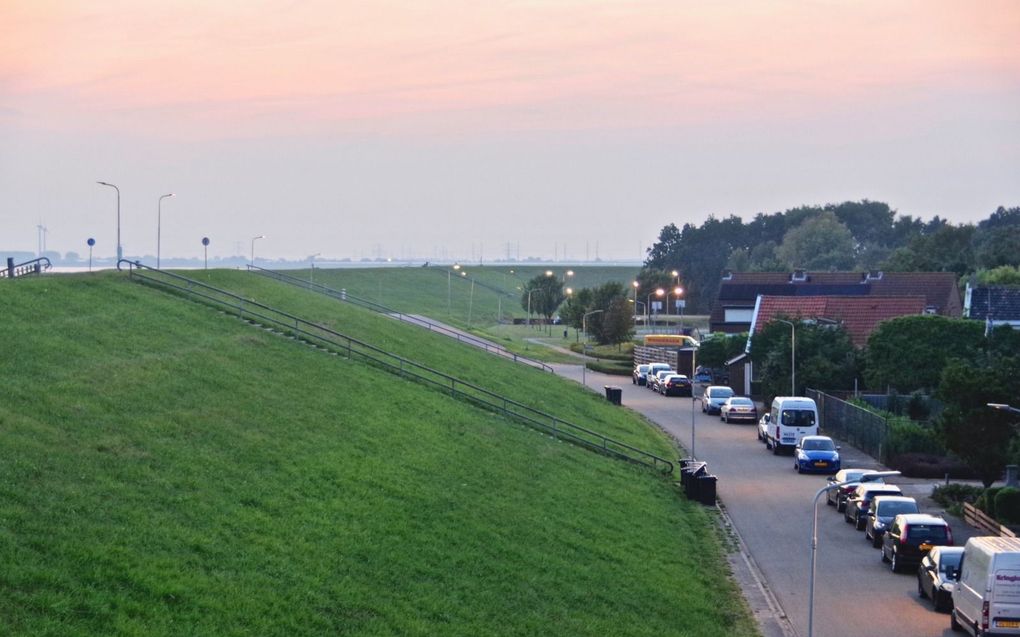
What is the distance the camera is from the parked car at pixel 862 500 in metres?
37.4

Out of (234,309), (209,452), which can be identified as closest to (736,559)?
(209,452)

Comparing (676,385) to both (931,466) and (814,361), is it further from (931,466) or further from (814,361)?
(931,466)

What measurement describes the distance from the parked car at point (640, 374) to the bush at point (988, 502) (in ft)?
162

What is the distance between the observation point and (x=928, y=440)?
4956 cm

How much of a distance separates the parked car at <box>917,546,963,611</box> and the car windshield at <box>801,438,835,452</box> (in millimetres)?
20629

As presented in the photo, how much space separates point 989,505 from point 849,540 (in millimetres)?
5458

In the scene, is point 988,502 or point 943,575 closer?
point 943,575

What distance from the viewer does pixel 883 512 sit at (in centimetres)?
3494

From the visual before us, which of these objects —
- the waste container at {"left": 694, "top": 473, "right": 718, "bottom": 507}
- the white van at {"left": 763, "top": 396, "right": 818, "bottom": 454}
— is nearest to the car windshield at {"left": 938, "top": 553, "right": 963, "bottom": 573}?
the waste container at {"left": 694, "top": 473, "right": 718, "bottom": 507}

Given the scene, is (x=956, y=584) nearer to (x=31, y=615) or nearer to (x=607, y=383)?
(x=31, y=615)

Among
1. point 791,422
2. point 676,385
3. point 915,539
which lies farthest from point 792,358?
point 915,539

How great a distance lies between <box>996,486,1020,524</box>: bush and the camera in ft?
120

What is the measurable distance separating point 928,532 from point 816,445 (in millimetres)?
17891

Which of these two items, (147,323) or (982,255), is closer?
(147,323)
